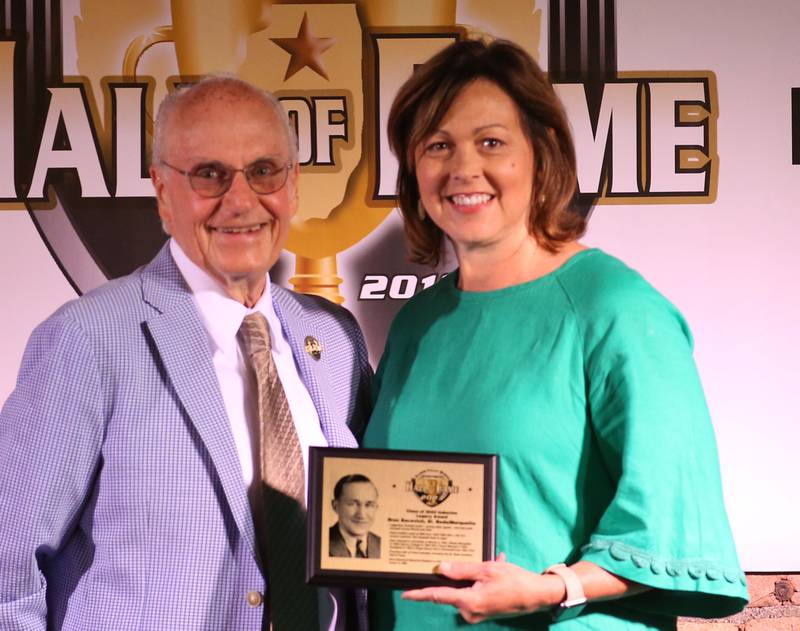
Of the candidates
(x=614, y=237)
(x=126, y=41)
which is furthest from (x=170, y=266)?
→ (x=614, y=237)

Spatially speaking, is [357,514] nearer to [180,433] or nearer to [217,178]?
[180,433]

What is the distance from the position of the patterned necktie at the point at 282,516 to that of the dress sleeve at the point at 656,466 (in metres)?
0.53

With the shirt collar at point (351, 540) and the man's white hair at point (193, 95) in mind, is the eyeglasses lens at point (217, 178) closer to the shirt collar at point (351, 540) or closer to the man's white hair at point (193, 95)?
the man's white hair at point (193, 95)

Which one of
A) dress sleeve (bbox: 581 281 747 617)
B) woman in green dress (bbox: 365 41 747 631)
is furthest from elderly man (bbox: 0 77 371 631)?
dress sleeve (bbox: 581 281 747 617)

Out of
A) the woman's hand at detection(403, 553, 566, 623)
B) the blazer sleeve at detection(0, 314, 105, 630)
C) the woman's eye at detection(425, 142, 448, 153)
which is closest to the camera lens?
the woman's hand at detection(403, 553, 566, 623)

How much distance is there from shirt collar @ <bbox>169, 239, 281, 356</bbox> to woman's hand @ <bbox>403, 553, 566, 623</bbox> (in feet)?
2.08

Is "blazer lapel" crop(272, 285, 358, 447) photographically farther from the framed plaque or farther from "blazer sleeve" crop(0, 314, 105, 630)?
"blazer sleeve" crop(0, 314, 105, 630)

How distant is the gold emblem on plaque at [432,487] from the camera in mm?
1989

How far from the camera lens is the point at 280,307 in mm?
2482

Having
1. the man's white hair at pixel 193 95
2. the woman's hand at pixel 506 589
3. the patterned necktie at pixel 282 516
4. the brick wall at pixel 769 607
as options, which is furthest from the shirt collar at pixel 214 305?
the brick wall at pixel 769 607

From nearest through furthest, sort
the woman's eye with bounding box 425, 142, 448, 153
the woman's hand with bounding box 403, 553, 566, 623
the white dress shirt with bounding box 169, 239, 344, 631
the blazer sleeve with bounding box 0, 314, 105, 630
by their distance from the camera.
Answer: 1. the woman's hand with bounding box 403, 553, 566, 623
2. the blazer sleeve with bounding box 0, 314, 105, 630
3. the white dress shirt with bounding box 169, 239, 344, 631
4. the woman's eye with bounding box 425, 142, 448, 153

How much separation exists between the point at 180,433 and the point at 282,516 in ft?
0.80

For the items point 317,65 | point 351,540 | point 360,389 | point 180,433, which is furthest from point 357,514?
point 317,65

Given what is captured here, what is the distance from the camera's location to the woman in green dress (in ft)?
6.55
